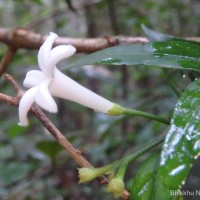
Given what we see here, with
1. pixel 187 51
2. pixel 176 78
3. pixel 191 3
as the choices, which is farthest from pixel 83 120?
pixel 187 51

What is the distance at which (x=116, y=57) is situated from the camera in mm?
731

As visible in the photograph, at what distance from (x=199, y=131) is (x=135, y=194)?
195mm

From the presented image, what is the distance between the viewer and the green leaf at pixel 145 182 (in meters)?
0.68

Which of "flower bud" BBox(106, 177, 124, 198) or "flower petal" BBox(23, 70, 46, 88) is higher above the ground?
"flower petal" BBox(23, 70, 46, 88)

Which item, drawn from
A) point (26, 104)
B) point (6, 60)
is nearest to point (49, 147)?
point (6, 60)

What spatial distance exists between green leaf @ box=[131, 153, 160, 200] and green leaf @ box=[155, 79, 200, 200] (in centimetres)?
11

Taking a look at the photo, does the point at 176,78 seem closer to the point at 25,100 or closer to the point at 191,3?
the point at 25,100

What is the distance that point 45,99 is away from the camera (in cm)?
63

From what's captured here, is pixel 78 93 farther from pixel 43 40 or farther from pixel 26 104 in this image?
pixel 43 40

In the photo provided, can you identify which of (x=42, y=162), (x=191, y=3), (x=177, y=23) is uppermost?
(x=191, y=3)

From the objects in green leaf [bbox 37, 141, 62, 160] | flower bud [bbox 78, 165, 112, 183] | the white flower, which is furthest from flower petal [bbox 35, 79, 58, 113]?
green leaf [bbox 37, 141, 62, 160]

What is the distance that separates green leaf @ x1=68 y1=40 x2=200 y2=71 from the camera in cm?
70

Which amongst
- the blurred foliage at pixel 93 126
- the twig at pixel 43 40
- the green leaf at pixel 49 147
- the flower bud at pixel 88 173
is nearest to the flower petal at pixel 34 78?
the flower bud at pixel 88 173

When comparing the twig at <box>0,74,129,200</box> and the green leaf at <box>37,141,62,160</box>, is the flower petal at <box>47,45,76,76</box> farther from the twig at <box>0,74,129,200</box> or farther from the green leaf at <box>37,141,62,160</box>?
the green leaf at <box>37,141,62,160</box>
